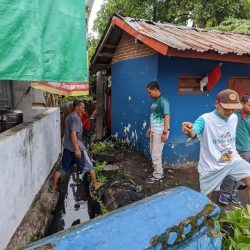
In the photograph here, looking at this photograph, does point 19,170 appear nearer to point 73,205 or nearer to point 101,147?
point 73,205

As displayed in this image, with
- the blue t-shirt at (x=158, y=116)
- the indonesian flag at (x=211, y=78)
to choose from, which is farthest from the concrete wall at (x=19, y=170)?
the indonesian flag at (x=211, y=78)

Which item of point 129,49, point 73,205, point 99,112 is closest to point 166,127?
point 73,205

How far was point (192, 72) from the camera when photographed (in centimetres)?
650

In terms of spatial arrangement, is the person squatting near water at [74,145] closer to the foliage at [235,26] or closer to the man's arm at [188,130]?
the man's arm at [188,130]

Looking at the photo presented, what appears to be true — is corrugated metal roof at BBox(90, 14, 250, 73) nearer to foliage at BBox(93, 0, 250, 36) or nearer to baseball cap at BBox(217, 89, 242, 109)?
baseball cap at BBox(217, 89, 242, 109)

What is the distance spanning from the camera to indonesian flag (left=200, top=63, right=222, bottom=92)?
21.4 ft

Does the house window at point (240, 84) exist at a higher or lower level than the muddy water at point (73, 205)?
higher

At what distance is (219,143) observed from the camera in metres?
3.71

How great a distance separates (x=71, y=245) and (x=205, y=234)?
3.63 feet

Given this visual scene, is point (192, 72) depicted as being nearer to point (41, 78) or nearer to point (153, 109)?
point (153, 109)

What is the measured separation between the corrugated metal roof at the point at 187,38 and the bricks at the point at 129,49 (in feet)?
1.65

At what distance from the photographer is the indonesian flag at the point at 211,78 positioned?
6.53m

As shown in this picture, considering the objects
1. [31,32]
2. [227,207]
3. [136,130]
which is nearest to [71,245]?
[31,32]

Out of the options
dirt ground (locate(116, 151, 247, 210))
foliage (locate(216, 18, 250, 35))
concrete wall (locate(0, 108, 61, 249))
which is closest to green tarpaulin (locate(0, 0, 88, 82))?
concrete wall (locate(0, 108, 61, 249))
